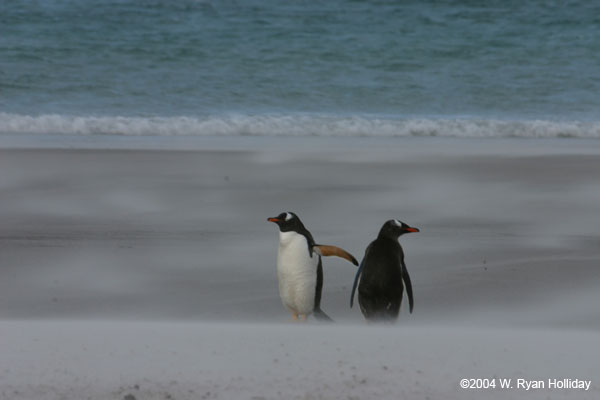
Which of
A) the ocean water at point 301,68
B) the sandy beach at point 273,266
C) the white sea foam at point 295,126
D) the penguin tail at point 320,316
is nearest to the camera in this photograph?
the sandy beach at point 273,266

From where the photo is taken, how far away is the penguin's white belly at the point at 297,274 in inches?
144

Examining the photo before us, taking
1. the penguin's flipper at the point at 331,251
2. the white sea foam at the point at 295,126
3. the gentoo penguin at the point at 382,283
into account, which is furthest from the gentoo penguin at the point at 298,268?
the white sea foam at the point at 295,126

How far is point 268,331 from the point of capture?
3.08m

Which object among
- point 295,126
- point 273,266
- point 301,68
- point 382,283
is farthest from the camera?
point 301,68

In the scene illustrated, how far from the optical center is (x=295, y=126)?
9.83 m

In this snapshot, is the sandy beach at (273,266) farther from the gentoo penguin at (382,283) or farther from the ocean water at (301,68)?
the ocean water at (301,68)

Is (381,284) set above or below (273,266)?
above

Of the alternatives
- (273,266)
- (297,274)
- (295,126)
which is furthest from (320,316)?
(295,126)

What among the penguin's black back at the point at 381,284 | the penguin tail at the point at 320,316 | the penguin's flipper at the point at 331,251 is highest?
the penguin's flipper at the point at 331,251

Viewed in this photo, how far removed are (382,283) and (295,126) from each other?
6.33 metres

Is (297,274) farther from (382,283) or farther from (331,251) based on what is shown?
(382,283)

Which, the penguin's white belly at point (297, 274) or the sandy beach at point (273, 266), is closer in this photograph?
the sandy beach at point (273, 266)

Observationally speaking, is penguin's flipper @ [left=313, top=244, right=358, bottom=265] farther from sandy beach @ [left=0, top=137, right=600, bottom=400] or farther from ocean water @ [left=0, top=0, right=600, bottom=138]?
ocean water @ [left=0, top=0, right=600, bottom=138]

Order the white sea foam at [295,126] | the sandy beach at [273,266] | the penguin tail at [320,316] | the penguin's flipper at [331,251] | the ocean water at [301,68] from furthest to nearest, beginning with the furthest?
the ocean water at [301,68] < the white sea foam at [295,126] < the penguin tail at [320,316] < the penguin's flipper at [331,251] < the sandy beach at [273,266]
